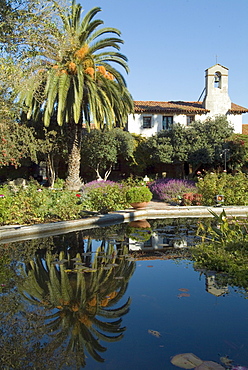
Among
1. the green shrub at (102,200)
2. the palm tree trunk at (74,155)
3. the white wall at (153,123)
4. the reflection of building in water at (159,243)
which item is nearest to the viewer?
the reflection of building in water at (159,243)

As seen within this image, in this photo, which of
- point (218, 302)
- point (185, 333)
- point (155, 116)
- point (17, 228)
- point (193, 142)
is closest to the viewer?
point (185, 333)

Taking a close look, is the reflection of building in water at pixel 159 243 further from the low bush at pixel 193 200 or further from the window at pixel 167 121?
the window at pixel 167 121

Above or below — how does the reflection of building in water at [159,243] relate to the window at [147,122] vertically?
below

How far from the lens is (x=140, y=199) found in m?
13.4

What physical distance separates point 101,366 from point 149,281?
238 cm

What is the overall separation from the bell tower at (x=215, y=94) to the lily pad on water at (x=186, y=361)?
28.2 metres

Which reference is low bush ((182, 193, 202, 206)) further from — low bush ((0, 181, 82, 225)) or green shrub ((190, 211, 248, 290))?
green shrub ((190, 211, 248, 290))

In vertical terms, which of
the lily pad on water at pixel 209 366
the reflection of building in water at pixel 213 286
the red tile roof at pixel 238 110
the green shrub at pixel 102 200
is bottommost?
the reflection of building in water at pixel 213 286

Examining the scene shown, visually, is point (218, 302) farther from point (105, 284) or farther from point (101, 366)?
point (101, 366)

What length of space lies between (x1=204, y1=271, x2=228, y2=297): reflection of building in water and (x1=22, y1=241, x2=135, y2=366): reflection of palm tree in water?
1122mm

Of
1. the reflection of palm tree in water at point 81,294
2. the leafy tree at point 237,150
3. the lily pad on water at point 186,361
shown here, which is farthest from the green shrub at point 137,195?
the leafy tree at point 237,150

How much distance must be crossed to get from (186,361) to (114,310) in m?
1.28

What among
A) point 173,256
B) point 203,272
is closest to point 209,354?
point 203,272

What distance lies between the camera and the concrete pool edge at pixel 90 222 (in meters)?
8.07
